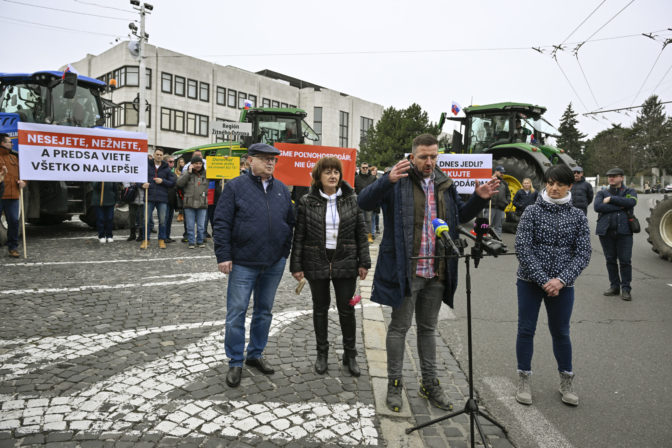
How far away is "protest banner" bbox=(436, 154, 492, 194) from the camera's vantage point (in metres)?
11.0

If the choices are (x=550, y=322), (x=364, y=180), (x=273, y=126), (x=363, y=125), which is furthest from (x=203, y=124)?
(x=550, y=322)

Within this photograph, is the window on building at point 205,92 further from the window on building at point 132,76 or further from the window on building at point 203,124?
the window on building at point 132,76

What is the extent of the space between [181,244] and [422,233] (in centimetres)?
791

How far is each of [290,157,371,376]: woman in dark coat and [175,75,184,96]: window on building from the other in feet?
126

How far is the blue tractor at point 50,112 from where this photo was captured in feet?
30.3

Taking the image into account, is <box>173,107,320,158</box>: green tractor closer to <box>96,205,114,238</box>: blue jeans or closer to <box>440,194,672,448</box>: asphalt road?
<box>96,205,114,238</box>: blue jeans

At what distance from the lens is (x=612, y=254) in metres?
6.48

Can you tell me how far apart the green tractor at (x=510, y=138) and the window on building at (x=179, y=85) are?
102 feet

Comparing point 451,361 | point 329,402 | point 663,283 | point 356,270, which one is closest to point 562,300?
point 451,361

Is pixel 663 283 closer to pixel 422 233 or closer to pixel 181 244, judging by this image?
pixel 422 233

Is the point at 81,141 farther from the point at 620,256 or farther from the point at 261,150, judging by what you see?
the point at 620,256

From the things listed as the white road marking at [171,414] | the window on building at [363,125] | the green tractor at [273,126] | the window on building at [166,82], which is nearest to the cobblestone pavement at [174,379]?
the white road marking at [171,414]

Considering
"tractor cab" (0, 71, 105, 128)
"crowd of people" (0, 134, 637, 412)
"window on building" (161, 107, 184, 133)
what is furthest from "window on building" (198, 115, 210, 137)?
"crowd of people" (0, 134, 637, 412)

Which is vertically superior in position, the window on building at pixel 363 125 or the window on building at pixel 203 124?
the window on building at pixel 363 125
